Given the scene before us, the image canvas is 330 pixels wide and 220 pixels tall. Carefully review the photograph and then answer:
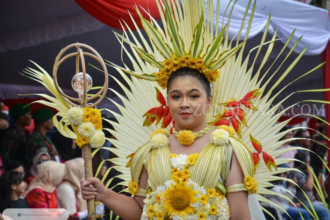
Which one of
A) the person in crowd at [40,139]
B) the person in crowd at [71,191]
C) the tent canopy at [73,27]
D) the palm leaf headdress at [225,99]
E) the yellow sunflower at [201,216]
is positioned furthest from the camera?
the person in crowd at [40,139]

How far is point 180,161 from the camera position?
219cm

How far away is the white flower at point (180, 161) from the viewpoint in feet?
7.16

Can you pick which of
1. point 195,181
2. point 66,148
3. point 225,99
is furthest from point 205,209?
point 66,148

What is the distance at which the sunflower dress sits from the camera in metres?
2.11

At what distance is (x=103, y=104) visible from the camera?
8.02m

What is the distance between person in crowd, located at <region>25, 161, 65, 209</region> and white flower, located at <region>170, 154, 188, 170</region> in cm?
209

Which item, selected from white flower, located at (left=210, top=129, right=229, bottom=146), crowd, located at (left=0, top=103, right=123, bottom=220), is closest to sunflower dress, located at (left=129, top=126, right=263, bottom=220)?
white flower, located at (left=210, top=129, right=229, bottom=146)

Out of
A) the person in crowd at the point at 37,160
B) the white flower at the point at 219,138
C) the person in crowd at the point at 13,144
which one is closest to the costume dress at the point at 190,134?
the white flower at the point at 219,138

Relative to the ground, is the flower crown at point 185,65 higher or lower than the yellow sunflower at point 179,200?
higher

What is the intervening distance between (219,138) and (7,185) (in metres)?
2.35

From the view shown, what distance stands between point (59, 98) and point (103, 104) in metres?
5.78

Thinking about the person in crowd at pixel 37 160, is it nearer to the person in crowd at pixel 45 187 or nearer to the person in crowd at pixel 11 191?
the person in crowd at pixel 45 187

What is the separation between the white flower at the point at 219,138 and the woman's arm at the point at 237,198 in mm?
100

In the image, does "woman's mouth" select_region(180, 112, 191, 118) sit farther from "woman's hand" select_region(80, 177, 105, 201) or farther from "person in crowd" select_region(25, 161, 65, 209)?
"person in crowd" select_region(25, 161, 65, 209)
